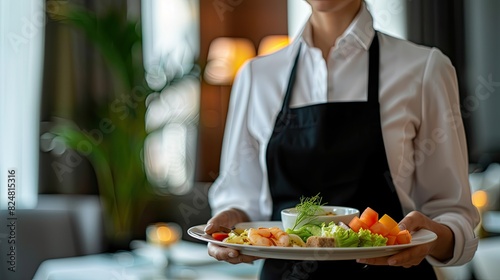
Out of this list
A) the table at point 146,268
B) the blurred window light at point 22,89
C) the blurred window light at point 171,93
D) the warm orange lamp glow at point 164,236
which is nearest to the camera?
the table at point 146,268

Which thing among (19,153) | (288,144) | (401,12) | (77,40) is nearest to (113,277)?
(288,144)

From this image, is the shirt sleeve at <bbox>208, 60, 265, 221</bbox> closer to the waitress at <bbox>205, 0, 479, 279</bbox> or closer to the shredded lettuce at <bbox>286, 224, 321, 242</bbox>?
the waitress at <bbox>205, 0, 479, 279</bbox>

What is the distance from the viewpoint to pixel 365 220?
3.84 ft

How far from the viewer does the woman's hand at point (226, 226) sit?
1.16 metres

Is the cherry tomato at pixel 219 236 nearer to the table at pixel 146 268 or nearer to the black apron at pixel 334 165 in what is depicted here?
the black apron at pixel 334 165

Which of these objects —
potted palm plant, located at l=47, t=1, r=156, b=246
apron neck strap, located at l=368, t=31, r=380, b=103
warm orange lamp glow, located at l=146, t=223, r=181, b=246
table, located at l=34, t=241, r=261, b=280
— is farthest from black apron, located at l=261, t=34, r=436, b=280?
potted palm plant, located at l=47, t=1, r=156, b=246

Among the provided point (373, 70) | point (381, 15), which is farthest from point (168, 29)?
point (373, 70)

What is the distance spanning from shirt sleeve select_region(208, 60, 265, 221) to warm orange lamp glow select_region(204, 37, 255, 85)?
3.00 meters

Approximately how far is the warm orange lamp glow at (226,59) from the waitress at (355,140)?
305 cm

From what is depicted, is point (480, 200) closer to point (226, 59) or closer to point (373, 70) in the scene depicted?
point (373, 70)

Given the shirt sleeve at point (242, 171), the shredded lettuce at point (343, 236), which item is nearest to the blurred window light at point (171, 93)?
the shirt sleeve at point (242, 171)

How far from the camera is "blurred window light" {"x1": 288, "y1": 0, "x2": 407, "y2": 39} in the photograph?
5124mm

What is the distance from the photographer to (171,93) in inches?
167

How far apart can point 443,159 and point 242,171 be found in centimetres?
43
